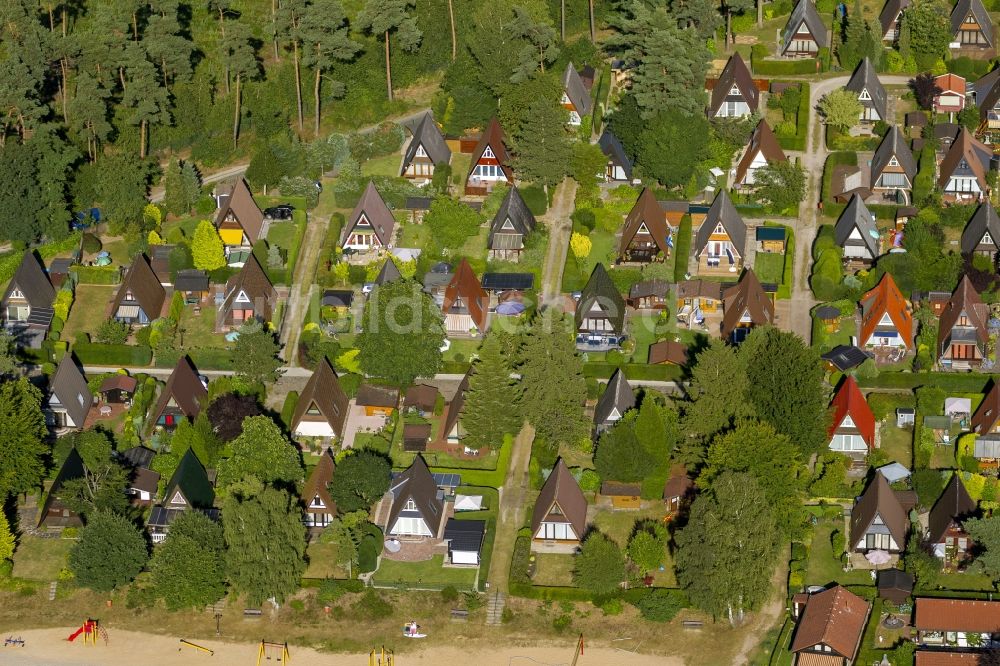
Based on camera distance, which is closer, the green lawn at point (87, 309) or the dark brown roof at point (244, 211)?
the green lawn at point (87, 309)

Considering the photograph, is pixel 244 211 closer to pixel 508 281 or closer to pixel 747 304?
pixel 508 281

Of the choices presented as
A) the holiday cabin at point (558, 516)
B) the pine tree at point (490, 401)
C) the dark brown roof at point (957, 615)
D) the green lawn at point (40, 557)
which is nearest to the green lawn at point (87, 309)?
the green lawn at point (40, 557)

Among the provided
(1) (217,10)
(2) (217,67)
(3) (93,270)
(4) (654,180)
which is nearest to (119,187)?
(3) (93,270)

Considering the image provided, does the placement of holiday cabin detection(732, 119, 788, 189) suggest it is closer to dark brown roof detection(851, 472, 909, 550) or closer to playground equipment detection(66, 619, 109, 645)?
dark brown roof detection(851, 472, 909, 550)

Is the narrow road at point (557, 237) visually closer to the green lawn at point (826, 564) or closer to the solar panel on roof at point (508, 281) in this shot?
the solar panel on roof at point (508, 281)

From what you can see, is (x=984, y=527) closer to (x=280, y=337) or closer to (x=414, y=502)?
(x=414, y=502)

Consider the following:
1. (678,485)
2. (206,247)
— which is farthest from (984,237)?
(206,247)
